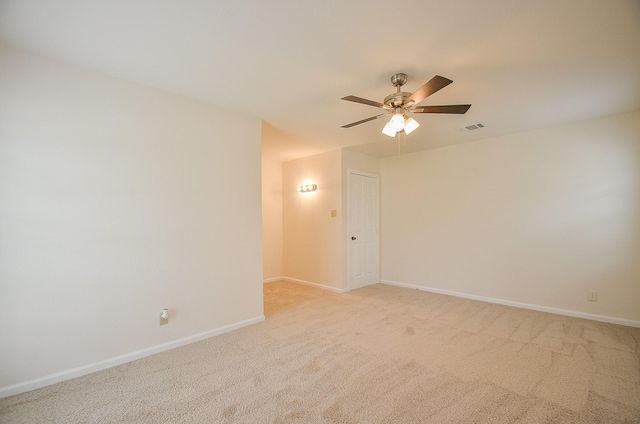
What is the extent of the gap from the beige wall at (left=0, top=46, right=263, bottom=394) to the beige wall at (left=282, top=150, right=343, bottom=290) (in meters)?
2.00

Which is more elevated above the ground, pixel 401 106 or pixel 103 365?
pixel 401 106

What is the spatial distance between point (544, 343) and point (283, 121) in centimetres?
382

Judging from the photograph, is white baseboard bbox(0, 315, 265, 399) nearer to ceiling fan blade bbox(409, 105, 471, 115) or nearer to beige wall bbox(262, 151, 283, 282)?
beige wall bbox(262, 151, 283, 282)

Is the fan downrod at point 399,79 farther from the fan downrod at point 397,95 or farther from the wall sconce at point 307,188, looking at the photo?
the wall sconce at point 307,188

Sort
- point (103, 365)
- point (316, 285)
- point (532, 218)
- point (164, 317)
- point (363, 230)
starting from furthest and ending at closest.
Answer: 1. point (363, 230)
2. point (316, 285)
3. point (532, 218)
4. point (164, 317)
5. point (103, 365)

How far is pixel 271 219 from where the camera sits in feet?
19.0

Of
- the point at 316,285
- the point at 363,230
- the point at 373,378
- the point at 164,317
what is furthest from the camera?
the point at 363,230

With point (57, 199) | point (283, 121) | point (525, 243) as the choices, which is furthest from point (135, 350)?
point (525, 243)

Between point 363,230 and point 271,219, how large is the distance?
1927mm

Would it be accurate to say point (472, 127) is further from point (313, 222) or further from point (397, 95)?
point (313, 222)

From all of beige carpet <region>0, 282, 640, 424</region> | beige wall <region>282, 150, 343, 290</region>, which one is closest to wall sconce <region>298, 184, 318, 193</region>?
beige wall <region>282, 150, 343, 290</region>

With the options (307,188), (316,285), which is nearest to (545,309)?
(316,285)

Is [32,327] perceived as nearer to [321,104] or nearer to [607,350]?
[321,104]

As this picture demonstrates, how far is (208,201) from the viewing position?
306 cm
